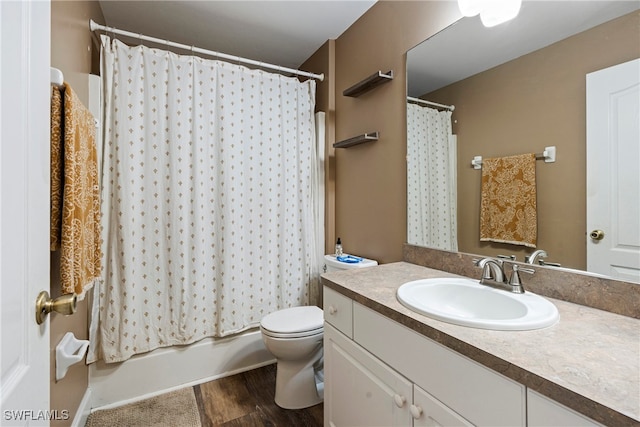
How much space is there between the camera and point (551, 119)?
1119mm

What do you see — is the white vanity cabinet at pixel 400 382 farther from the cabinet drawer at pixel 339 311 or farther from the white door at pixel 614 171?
the white door at pixel 614 171

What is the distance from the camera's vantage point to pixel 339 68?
232cm

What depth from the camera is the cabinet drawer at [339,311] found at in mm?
1212

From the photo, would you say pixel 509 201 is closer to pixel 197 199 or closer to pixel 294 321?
pixel 294 321

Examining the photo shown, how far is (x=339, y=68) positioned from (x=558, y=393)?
231 centimetres

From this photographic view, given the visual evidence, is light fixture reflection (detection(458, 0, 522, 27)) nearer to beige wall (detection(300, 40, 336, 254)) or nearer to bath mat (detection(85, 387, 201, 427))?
beige wall (detection(300, 40, 336, 254))

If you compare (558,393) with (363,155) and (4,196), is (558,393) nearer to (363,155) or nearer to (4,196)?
(4,196)

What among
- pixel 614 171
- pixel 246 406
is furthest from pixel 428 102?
pixel 246 406

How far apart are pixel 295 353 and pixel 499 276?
113 centimetres

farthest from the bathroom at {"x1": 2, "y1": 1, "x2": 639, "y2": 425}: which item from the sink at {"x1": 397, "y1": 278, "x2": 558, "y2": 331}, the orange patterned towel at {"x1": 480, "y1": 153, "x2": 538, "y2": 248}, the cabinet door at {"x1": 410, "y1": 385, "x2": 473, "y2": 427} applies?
the cabinet door at {"x1": 410, "y1": 385, "x2": 473, "y2": 427}

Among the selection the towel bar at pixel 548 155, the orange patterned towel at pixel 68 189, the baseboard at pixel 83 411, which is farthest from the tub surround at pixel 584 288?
the baseboard at pixel 83 411

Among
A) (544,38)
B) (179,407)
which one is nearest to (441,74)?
(544,38)

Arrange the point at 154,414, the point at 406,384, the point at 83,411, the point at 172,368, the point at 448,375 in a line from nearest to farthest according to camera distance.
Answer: the point at 448,375 < the point at 406,384 < the point at 83,411 < the point at 154,414 < the point at 172,368

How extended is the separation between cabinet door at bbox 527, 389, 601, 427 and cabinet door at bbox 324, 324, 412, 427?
0.36m
